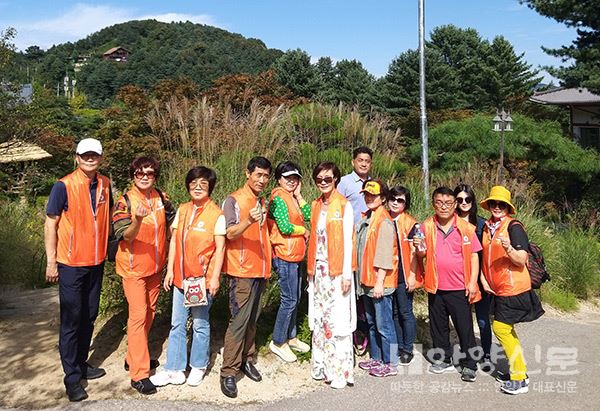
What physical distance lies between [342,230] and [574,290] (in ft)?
15.3

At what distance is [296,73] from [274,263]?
25294mm

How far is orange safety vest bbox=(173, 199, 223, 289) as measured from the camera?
328 cm

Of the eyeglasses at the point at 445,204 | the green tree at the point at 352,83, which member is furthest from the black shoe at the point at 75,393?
the green tree at the point at 352,83

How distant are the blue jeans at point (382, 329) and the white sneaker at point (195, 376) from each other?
131 cm

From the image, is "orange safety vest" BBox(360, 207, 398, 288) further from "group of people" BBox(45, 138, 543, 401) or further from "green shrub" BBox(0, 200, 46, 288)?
"green shrub" BBox(0, 200, 46, 288)

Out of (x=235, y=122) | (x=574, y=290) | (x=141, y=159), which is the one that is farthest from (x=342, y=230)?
(x=574, y=290)

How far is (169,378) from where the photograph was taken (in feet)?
11.3

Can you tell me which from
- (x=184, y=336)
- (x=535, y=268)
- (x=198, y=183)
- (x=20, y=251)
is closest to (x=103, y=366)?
(x=184, y=336)

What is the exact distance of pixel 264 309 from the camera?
4.44 m

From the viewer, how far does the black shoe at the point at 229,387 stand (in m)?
3.34

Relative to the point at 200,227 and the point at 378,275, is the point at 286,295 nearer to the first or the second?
the point at 378,275

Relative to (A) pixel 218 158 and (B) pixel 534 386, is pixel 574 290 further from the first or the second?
(A) pixel 218 158

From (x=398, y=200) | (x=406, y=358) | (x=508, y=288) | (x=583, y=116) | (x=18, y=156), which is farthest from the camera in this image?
(x=583, y=116)

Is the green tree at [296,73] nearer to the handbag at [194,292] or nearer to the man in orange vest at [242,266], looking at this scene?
the man in orange vest at [242,266]
